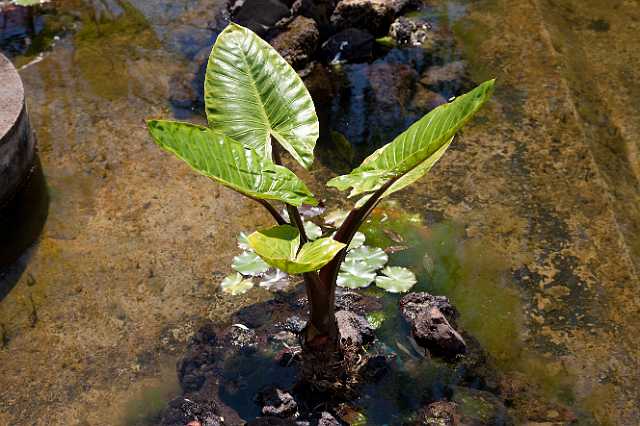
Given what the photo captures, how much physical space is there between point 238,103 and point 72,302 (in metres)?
1.16

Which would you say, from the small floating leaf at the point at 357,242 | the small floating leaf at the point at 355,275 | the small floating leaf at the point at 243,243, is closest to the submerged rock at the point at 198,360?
the small floating leaf at the point at 243,243

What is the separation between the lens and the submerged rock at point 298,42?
4.36m

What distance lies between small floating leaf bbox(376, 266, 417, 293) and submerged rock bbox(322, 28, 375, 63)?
1.76m

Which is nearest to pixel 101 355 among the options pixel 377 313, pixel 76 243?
pixel 76 243

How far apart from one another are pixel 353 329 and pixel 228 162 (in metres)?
0.94

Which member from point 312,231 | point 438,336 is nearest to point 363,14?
point 312,231

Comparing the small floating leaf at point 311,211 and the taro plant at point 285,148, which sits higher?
the taro plant at point 285,148

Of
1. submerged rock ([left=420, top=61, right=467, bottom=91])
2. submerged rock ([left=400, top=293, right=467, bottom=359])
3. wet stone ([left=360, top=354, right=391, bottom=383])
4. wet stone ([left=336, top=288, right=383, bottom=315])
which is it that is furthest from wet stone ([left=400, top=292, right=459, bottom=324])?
submerged rock ([left=420, top=61, right=467, bottom=91])

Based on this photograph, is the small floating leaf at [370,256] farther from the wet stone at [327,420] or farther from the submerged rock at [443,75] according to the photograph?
the submerged rock at [443,75]

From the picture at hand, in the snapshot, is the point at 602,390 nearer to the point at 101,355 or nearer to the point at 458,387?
the point at 458,387

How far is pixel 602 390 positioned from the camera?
273cm

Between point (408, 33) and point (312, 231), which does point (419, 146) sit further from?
point (408, 33)

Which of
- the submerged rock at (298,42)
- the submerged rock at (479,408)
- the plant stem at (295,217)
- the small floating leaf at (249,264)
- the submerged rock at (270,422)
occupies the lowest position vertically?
the submerged rock at (479,408)

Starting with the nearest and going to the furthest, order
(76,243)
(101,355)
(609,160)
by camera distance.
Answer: (101,355) → (76,243) → (609,160)
